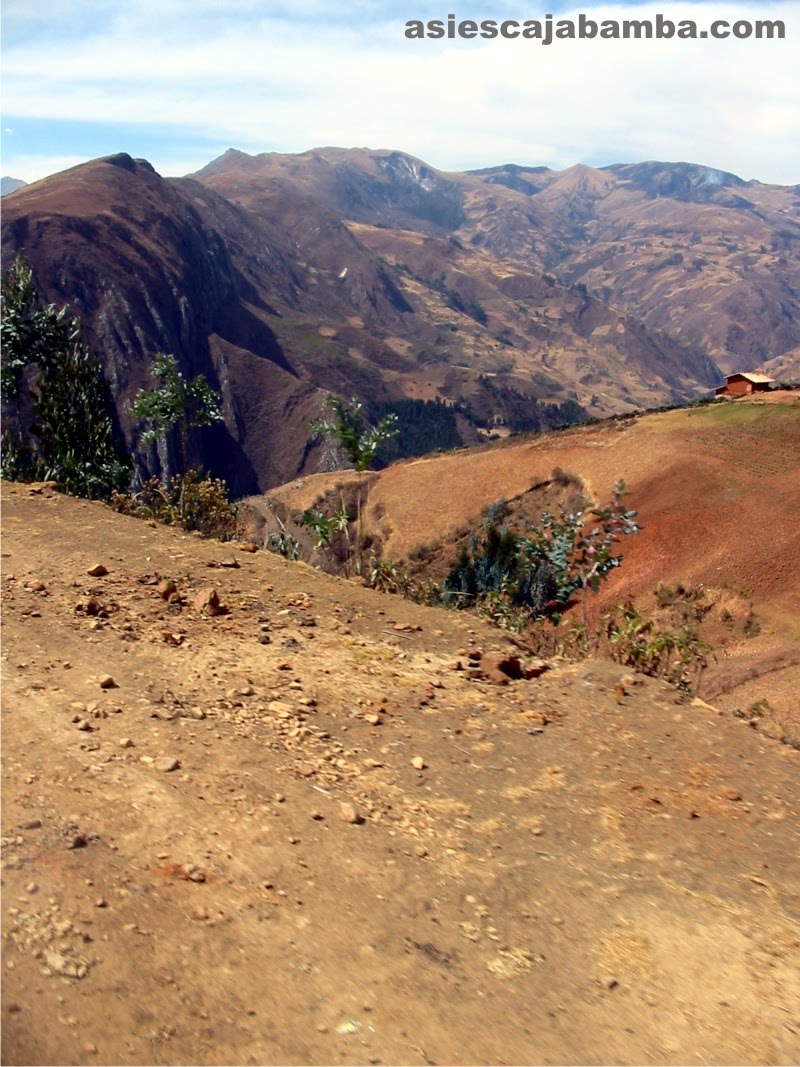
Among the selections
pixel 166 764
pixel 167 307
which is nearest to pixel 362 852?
pixel 166 764

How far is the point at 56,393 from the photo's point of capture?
773 inches

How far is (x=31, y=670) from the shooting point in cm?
637

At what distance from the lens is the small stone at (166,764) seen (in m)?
5.43

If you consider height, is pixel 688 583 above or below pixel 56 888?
below

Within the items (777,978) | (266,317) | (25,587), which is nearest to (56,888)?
(777,978)

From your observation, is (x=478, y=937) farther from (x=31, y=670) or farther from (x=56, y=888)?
(x=31, y=670)

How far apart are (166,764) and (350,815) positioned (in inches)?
44.6

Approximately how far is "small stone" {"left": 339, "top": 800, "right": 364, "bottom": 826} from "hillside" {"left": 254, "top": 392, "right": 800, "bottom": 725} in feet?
48.3

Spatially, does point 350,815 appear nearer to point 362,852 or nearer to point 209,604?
point 362,852

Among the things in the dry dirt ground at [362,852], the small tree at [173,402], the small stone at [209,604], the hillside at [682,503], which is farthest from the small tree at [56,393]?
the hillside at [682,503]

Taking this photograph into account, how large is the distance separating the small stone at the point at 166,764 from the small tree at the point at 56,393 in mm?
13072

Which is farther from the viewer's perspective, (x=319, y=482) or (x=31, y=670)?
(x=319, y=482)

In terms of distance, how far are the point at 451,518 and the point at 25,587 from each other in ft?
130

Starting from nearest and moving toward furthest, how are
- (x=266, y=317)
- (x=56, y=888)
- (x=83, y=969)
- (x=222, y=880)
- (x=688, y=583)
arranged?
(x=83, y=969) < (x=56, y=888) < (x=222, y=880) < (x=688, y=583) < (x=266, y=317)
